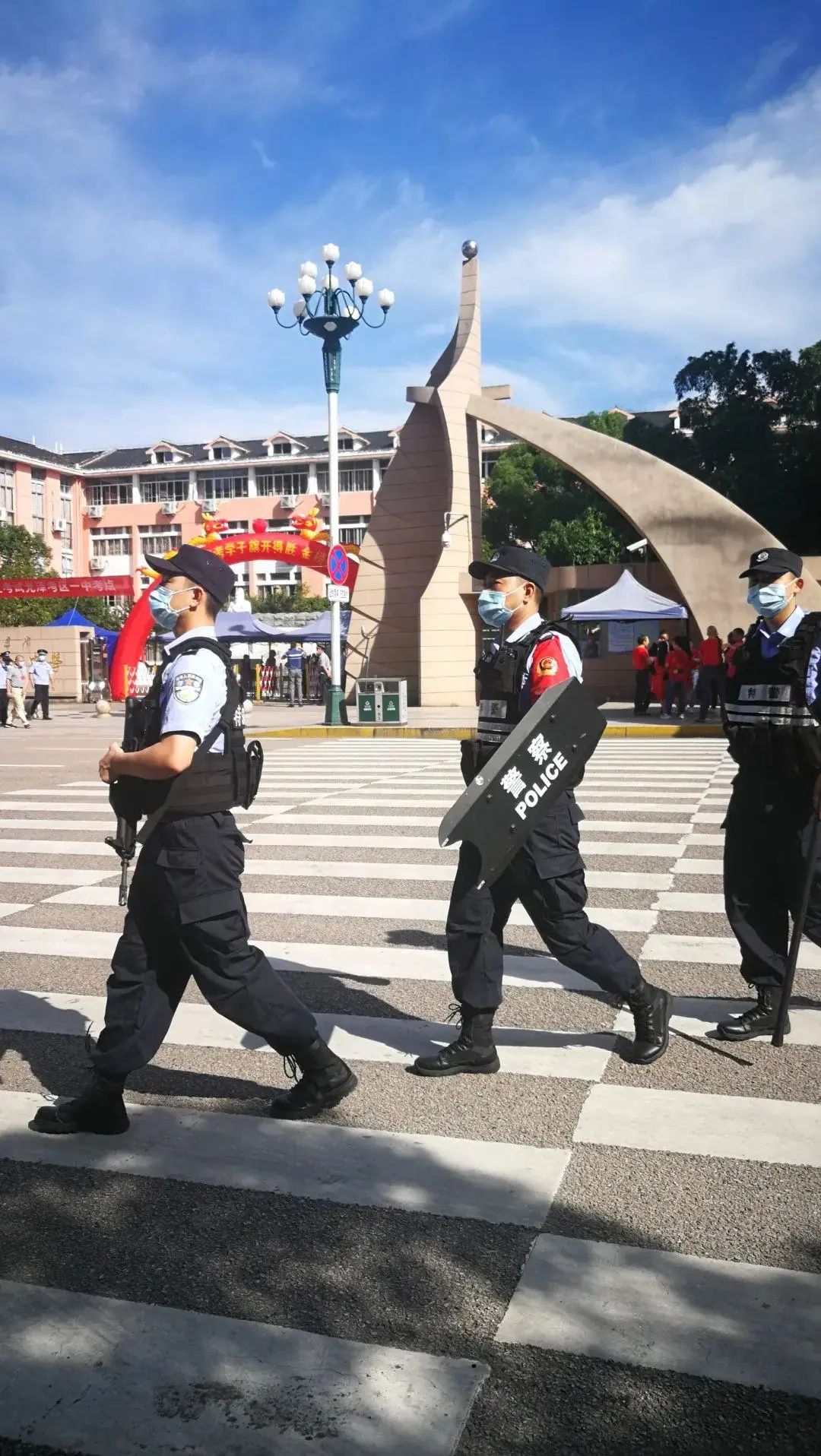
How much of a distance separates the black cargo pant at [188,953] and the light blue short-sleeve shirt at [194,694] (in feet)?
0.91

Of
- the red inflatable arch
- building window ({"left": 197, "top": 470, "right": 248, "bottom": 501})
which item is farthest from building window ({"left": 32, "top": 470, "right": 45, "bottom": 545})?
the red inflatable arch

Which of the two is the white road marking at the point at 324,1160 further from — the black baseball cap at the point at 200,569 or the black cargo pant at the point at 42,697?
the black cargo pant at the point at 42,697

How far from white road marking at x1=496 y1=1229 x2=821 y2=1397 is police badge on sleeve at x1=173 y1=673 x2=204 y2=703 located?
1765 mm

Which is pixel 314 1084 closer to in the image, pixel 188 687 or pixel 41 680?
pixel 188 687

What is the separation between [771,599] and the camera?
4.71 meters

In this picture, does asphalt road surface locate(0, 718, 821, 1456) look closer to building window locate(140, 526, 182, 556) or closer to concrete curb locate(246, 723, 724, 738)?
concrete curb locate(246, 723, 724, 738)

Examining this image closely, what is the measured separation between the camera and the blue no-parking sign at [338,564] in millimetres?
22531

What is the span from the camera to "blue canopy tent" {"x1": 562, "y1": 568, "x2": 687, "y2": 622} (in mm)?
26266

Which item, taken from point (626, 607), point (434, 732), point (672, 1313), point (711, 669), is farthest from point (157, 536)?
point (672, 1313)

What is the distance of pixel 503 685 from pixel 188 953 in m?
1.45

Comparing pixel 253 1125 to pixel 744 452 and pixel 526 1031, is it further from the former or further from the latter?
pixel 744 452

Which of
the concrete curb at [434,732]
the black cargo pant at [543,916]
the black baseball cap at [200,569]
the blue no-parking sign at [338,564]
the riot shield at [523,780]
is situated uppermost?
the blue no-parking sign at [338,564]

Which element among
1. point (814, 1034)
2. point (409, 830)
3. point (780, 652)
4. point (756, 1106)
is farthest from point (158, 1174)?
point (409, 830)

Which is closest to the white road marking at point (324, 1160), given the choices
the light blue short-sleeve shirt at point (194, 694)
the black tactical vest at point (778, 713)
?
the light blue short-sleeve shirt at point (194, 694)
